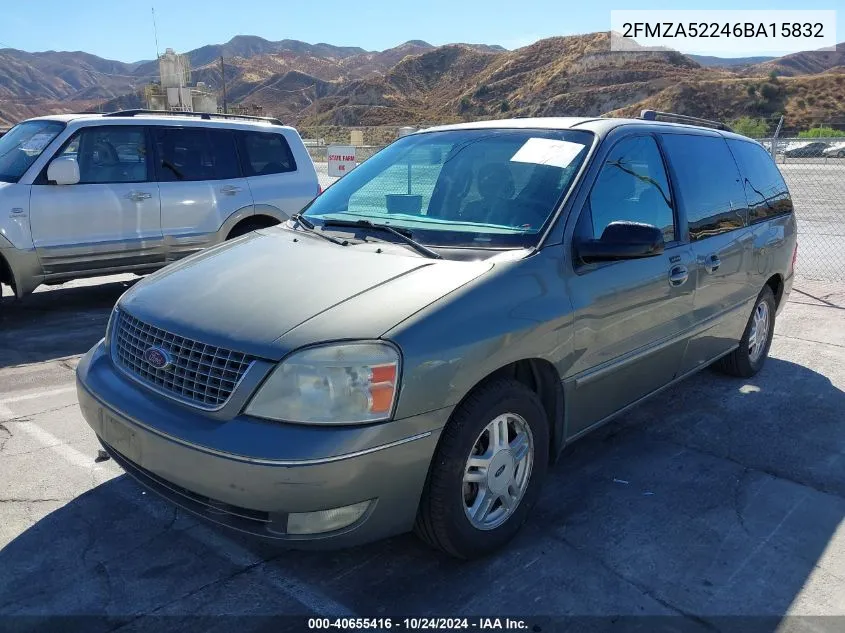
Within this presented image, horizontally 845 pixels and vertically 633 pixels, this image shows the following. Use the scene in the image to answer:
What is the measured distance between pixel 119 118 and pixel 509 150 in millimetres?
4961

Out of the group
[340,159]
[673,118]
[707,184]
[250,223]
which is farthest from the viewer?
[340,159]

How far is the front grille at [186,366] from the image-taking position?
2545 mm

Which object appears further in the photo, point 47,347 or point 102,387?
point 47,347

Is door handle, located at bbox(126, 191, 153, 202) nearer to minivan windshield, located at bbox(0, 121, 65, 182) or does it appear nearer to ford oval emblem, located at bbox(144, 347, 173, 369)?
minivan windshield, located at bbox(0, 121, 65, 182)

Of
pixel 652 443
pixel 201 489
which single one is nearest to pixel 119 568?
pixel 201 489

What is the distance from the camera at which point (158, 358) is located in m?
2.76

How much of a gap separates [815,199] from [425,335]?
64.5ft

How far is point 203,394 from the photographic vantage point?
8.50 ft

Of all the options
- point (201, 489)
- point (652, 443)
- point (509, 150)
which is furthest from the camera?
point (652, 443)

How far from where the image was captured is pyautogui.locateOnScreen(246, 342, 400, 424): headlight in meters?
2.44

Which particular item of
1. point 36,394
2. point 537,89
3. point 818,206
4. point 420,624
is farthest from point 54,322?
point 537,89

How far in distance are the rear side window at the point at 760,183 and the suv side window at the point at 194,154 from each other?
5102 mm

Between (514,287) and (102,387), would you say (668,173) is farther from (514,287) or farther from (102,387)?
(102,387)

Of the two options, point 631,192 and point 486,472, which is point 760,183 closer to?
point 631,192
